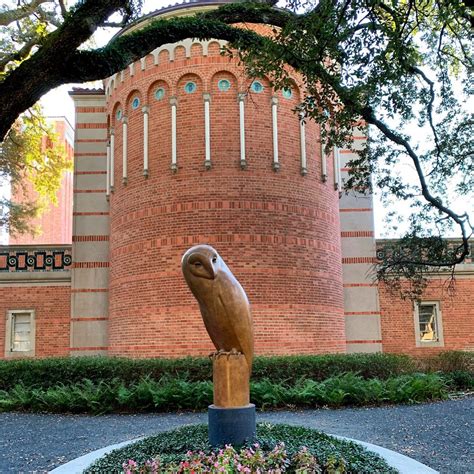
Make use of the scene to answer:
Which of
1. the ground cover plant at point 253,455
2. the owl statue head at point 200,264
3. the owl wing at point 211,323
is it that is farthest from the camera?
the owl wing at point 211,323

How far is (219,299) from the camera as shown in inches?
256

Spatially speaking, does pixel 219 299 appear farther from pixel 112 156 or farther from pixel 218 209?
pixel 112 156

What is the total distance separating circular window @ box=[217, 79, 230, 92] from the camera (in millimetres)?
15305

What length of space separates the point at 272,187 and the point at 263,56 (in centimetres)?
623

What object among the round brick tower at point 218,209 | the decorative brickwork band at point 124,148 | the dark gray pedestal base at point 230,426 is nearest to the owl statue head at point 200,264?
the dark gray pedestal base at point 230,426

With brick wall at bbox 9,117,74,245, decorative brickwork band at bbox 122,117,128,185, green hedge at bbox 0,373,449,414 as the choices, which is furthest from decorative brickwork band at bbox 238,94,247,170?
brick wall at bbox 9,117,74,245

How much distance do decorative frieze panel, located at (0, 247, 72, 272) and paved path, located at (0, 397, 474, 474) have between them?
7.64 metres

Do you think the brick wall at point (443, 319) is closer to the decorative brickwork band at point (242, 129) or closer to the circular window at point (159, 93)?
the decorative brickwork band at point (242, 129)

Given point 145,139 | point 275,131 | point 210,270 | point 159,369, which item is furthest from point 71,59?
point 275,131

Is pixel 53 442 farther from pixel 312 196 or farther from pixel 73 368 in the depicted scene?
pixel 312 196

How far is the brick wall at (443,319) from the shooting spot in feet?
60.1

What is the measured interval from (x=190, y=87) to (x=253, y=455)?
12.1m

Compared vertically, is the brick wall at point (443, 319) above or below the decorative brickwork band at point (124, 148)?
below

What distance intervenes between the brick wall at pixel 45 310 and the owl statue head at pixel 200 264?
12864 millimetres
